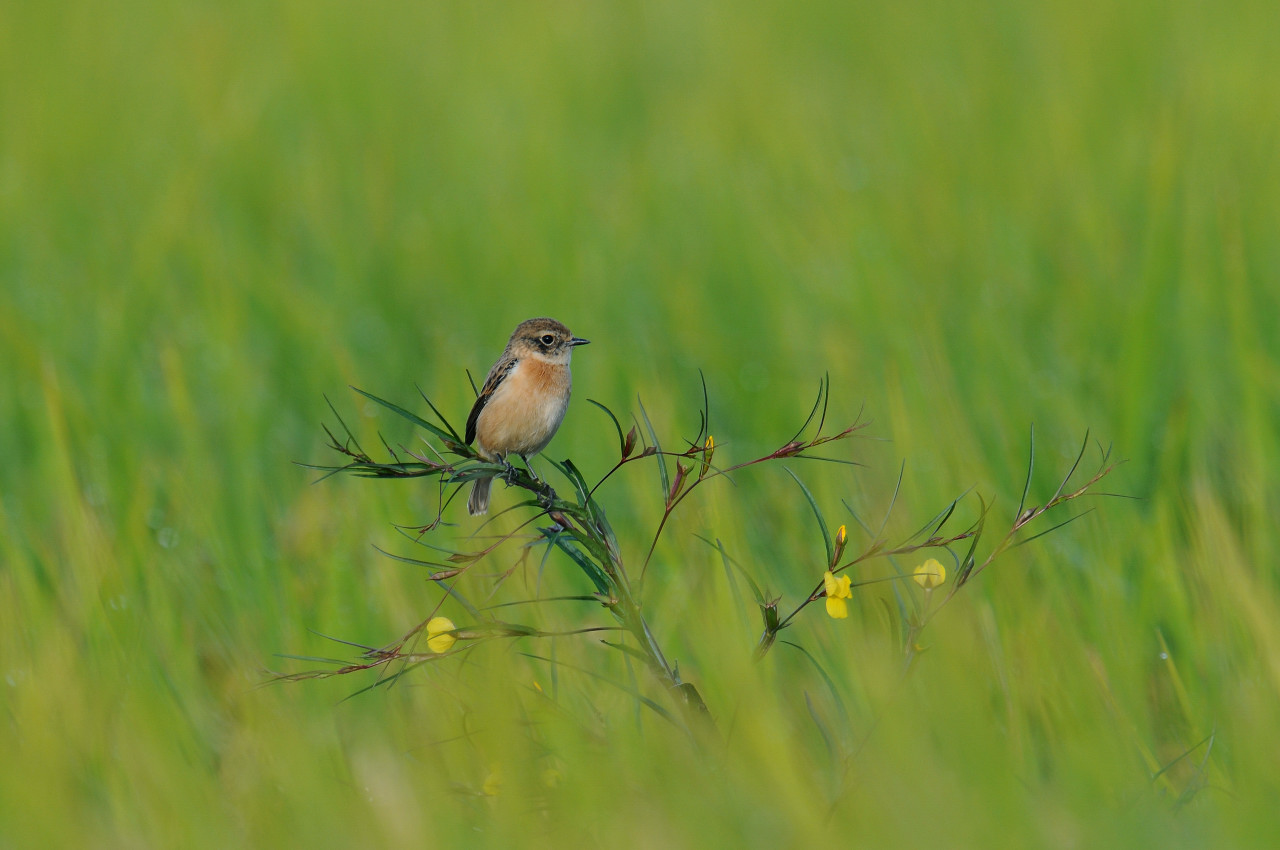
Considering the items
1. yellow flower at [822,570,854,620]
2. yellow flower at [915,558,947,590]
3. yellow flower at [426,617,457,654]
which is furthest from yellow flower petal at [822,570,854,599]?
yellow flower at [426,617,457,654]

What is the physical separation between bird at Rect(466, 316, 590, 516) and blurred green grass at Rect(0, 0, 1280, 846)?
372 mm

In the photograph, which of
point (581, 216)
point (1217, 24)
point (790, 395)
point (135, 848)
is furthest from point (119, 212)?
point (1217, 24)

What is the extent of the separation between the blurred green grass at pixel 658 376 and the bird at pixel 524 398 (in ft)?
1.22

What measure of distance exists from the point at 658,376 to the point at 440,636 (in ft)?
8.24

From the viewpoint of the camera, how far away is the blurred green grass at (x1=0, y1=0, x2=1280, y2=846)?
5.37ft

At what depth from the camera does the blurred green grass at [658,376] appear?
164 cm

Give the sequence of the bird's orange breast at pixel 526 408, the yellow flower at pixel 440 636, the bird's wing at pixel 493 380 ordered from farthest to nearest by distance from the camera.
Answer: the bird's wing at pixel 493 380 < the bird's orange breast at pixel 526 408 < the yellow flower at pixel 440 636

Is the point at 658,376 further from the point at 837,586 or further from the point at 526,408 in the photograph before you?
the point at 837,586

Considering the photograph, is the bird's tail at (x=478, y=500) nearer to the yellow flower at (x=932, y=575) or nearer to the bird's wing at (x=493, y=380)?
the bird's wing at (x=493, y=380)

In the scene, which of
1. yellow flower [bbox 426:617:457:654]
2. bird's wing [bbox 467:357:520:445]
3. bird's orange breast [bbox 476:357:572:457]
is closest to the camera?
yellow flower [bbox 426:617:457:654]

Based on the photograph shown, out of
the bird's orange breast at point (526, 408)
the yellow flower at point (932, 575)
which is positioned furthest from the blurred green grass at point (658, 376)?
the bird's orange breast at point (526, 408)

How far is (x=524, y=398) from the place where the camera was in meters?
2.93

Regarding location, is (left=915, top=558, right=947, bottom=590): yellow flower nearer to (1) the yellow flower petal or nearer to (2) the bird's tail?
(1) the yellow flower petal

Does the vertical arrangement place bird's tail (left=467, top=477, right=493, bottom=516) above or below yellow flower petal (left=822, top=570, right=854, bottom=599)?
above
